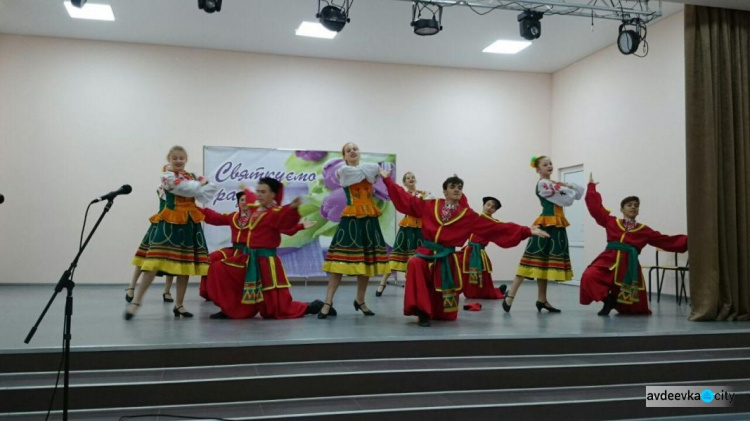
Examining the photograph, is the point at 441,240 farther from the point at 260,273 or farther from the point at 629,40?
the point at 629,40

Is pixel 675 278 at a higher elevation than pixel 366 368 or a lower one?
higher

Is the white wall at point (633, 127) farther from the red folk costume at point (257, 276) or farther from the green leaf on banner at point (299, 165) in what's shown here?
the red folk costume at point (257, 276)

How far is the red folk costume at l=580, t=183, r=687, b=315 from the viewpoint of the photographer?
262 inches

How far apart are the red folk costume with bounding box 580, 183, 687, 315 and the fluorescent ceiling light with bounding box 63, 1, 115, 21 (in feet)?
20.9

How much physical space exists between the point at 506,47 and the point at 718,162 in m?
4.44

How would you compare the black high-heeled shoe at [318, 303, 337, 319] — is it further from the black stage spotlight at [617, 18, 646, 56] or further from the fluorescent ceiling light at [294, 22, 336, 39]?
the fluorescent ceiling light at [294, 22, 336, 39]

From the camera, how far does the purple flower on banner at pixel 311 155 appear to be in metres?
10.3

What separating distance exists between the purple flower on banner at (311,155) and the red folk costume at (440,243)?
474 centimetres

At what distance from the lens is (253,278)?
589 centimetres

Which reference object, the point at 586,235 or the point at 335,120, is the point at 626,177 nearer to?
the point at 586,235

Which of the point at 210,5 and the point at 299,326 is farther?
the point at 210,5

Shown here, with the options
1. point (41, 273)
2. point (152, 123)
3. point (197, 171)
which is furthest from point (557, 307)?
point (41, 273)

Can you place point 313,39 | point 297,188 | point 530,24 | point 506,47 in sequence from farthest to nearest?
point 297,188 → point 506,47 → point 313,39 → point 530,24

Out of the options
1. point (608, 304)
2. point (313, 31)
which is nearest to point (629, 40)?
point (608, 304)
